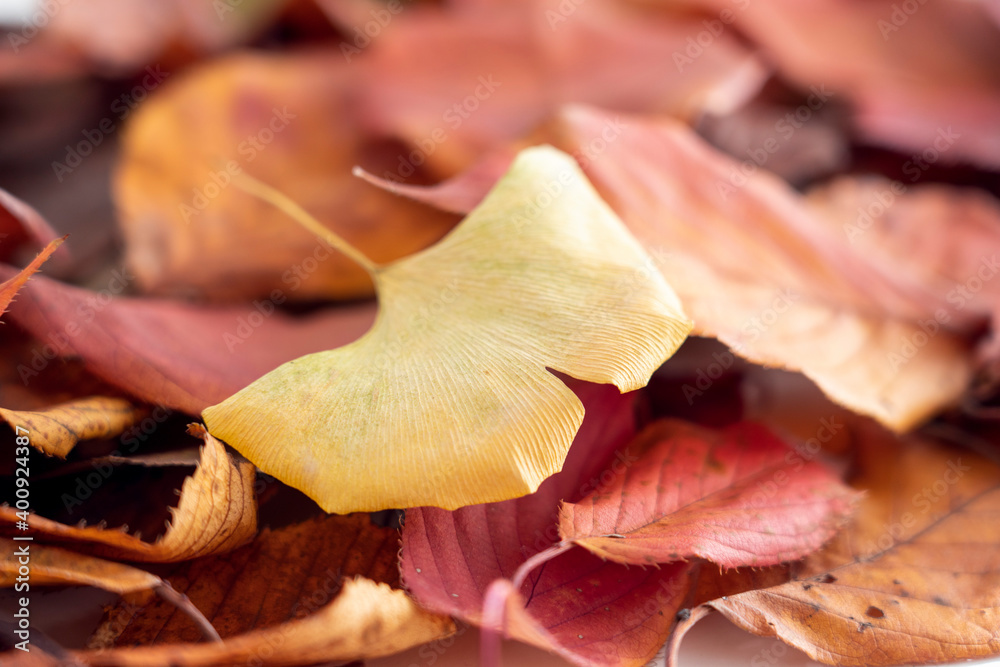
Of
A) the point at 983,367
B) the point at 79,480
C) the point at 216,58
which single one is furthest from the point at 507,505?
the point at 216,58

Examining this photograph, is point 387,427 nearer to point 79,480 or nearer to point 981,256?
point 79,480
